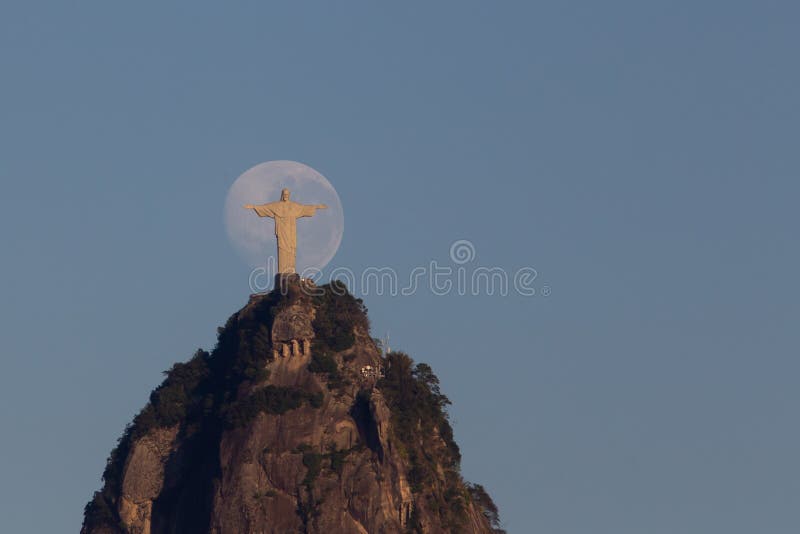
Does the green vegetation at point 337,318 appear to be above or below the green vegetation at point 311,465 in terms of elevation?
above

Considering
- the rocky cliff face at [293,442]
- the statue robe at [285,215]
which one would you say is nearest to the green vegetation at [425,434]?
the rocky cliff face at [293,442]

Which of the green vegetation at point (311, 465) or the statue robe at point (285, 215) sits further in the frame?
the statue robe at point (285, 215)

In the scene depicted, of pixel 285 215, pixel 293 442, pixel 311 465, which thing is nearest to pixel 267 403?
pixel 293 442

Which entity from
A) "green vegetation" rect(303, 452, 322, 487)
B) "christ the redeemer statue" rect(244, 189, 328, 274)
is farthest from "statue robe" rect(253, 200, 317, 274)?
"green vegetation" rect(303, 452, 322, 487)

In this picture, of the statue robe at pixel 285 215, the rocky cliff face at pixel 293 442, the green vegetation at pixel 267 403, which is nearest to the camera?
→ the rocky cliff face at pixel 293 442

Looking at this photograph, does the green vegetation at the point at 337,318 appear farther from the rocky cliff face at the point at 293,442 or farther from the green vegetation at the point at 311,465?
the green vegetation at the point at 311,465

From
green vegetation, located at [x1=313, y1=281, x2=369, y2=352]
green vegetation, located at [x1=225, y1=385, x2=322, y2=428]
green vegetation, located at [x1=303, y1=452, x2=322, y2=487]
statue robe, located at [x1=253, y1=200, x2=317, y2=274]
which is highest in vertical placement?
statue robe, located at [x1=253, y1=200, x2=317, y2=274]

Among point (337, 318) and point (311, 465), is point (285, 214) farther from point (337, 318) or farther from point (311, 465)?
point (311, 465)

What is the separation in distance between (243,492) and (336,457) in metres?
6.63

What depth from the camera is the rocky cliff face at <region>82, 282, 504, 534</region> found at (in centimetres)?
18062

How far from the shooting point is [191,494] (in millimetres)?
188000

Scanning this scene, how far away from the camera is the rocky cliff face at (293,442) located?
180625 millimetres

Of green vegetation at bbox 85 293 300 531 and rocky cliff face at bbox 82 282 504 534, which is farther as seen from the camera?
green vegetation at bbox 85 293 300 531

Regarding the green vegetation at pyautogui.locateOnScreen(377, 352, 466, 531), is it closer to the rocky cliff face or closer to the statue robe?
the rocky cliff face
